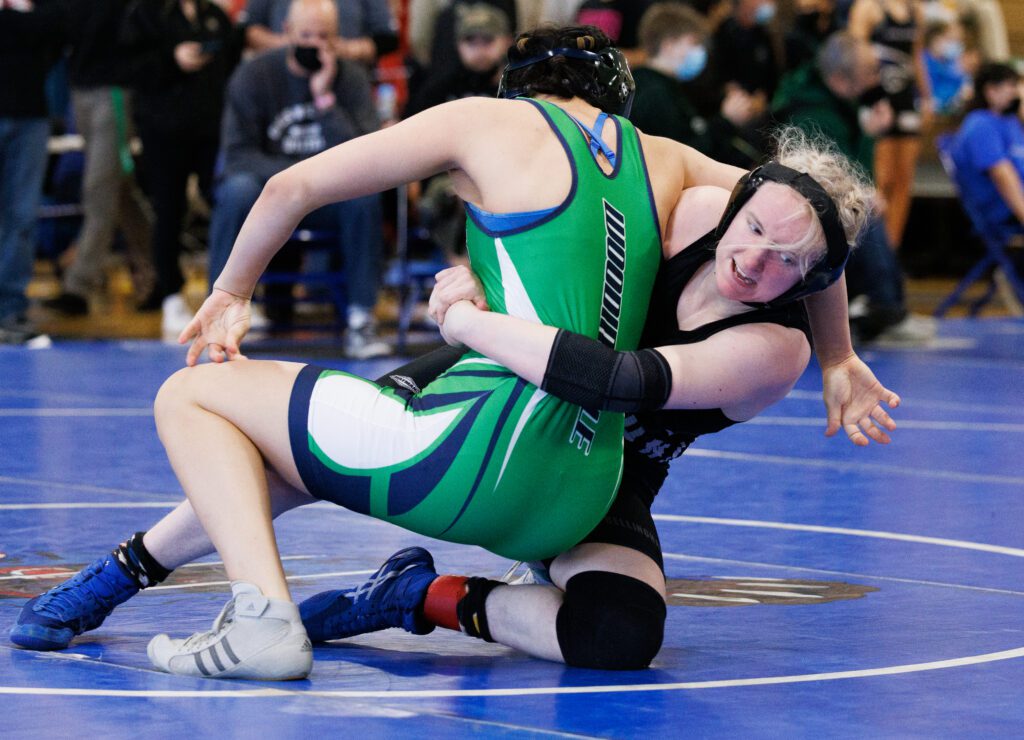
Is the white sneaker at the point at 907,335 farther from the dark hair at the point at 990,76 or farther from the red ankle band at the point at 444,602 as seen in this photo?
the red ankle band at the point at 444,602

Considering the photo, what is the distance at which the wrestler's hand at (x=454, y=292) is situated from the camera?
2.95 meters

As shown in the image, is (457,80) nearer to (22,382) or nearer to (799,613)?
(22,382)

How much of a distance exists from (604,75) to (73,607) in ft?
4.37

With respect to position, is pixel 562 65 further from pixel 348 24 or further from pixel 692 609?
pixel 348 24

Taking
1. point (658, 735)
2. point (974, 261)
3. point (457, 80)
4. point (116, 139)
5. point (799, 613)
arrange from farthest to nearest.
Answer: point (974, 261) < point (116, 139) < point (457, 80) < point (799, 613) < point (658, 735)

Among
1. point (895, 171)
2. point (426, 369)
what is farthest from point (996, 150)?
point (426, 369)

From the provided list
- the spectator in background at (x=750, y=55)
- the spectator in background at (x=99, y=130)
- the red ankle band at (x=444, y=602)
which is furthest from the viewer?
the spectator in background at (x=750, y=55)

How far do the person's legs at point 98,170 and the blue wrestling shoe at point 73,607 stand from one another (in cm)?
710

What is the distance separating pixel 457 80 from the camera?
868 cm

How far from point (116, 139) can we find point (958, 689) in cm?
801

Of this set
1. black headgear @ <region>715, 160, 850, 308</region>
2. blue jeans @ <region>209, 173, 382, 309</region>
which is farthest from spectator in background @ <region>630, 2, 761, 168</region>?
black headgear @ <region>715, 160, 850, 308</region>

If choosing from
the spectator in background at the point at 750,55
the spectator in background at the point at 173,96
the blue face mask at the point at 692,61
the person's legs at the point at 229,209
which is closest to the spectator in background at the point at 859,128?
the blue face mask at the point at 692,61

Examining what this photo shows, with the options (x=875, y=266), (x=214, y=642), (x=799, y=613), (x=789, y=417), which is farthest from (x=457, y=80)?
(x=214, y=642)

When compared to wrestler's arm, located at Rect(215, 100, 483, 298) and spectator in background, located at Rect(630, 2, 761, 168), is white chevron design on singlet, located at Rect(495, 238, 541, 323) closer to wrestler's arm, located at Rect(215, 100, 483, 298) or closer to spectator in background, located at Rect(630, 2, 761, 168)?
wrestler's arm, located at Rect(215, 100, 483, 298)
